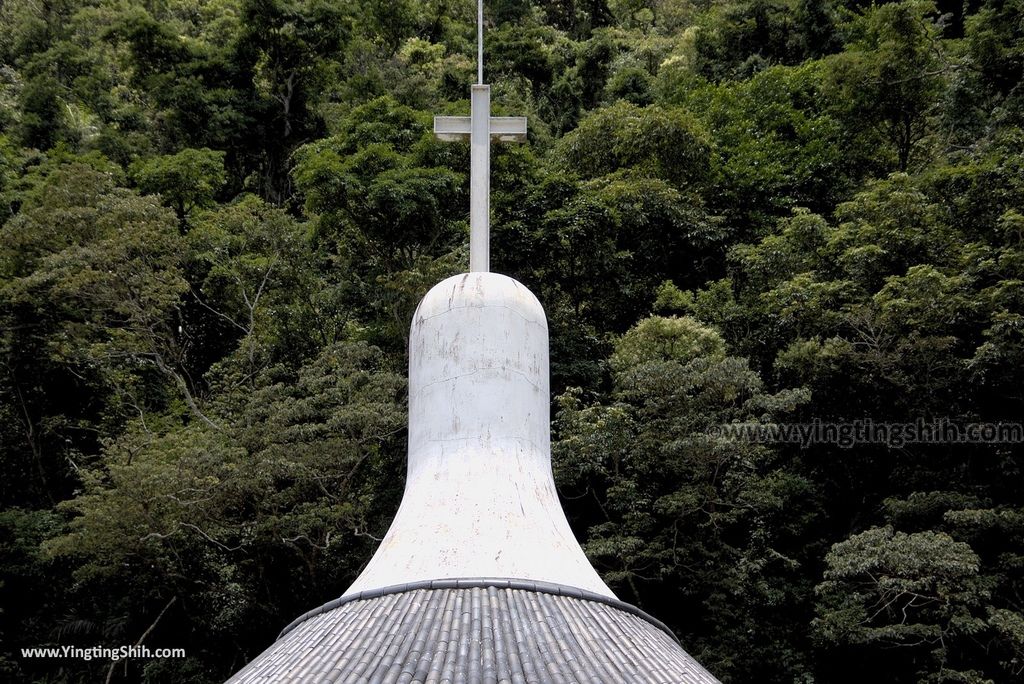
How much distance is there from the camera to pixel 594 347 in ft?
61.0

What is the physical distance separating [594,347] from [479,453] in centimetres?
984

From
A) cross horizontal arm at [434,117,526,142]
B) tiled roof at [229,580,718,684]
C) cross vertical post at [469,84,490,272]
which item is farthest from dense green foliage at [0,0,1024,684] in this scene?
tiled roof at [229,580,718,684]

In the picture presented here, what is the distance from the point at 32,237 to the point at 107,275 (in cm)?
177

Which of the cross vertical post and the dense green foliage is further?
the dense green foliage

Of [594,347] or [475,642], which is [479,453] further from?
[594,347]

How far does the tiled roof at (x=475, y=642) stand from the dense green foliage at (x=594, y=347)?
Result: 284 inches

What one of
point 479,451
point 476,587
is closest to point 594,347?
point 479,451

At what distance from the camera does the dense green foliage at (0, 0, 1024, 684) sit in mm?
15500

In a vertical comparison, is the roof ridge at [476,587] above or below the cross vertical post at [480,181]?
A: below

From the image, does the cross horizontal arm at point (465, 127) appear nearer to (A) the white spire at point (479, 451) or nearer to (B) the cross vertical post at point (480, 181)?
(B) the cross vertical post at point (480, 181)

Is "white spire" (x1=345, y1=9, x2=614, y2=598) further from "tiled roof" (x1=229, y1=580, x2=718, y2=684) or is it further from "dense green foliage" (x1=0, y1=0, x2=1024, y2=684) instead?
"dense green foliage" (x1=0, y1=0, x2=1024, y2=684)

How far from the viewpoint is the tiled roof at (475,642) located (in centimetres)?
675

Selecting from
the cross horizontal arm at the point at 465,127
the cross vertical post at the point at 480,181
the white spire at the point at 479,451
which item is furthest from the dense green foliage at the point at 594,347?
the white spire at the point at 479,451

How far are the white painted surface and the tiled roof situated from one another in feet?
0.71
